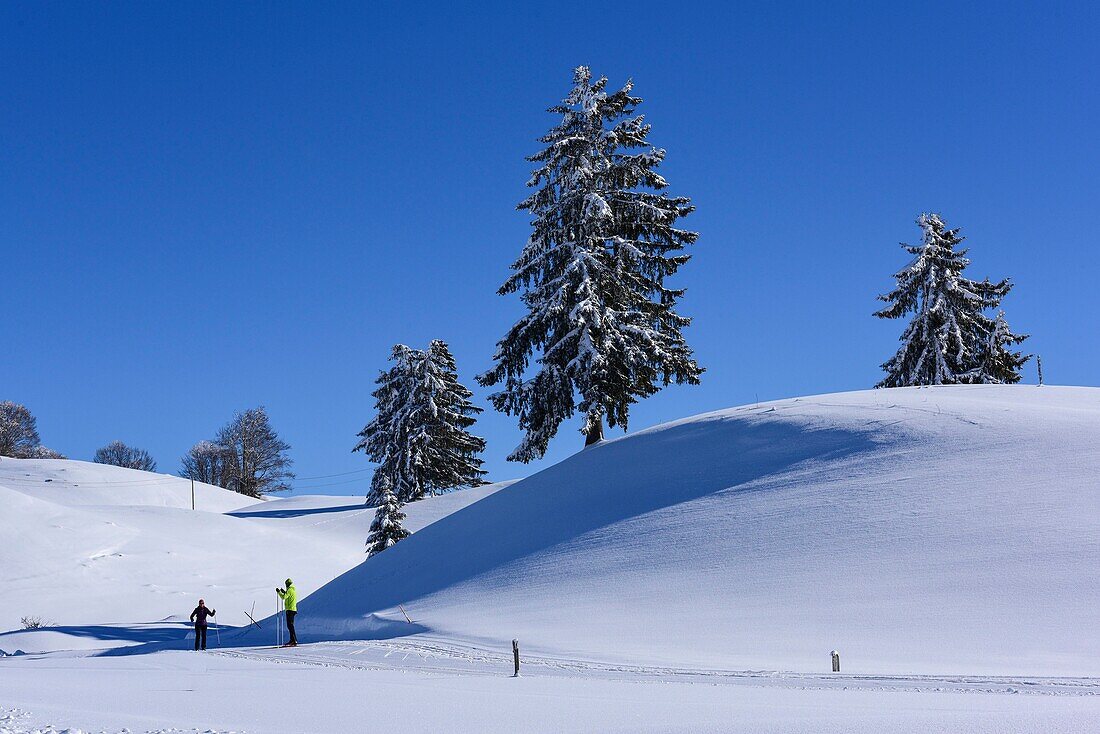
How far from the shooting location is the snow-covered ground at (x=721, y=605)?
8133 mm

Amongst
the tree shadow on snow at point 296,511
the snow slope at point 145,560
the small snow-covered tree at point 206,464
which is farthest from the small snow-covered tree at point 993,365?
the small snow-covered tree at point 206,464

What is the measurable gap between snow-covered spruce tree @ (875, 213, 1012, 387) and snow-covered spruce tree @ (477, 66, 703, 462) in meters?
13.2

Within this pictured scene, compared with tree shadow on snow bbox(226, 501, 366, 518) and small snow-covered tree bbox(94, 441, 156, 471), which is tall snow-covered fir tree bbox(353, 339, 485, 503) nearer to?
tree shadow on snow bbox(226, 501, 366, 518)

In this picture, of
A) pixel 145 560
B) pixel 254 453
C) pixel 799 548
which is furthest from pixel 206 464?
pixel 799 548

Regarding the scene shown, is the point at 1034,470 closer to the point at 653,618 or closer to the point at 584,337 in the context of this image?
the point at 653,618

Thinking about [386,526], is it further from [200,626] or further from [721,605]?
[721,605]

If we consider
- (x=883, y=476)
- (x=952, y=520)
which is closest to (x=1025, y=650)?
(x=952, y=520)

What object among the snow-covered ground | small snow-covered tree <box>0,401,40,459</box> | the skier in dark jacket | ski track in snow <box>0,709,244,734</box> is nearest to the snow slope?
the snow-covered ground

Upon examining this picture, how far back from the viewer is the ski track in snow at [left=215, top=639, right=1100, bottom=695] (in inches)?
367

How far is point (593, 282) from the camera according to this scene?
27391mm

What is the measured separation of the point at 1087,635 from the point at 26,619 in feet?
89.9

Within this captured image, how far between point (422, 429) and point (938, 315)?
2626 cm

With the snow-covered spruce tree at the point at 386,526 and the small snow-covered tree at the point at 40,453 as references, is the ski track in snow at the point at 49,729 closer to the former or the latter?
the snow-covered spruce tree at the point at 386,526

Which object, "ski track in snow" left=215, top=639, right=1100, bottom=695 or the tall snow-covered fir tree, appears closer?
"ski track in snow" left=215, top=639, right=1100, bottom=695
